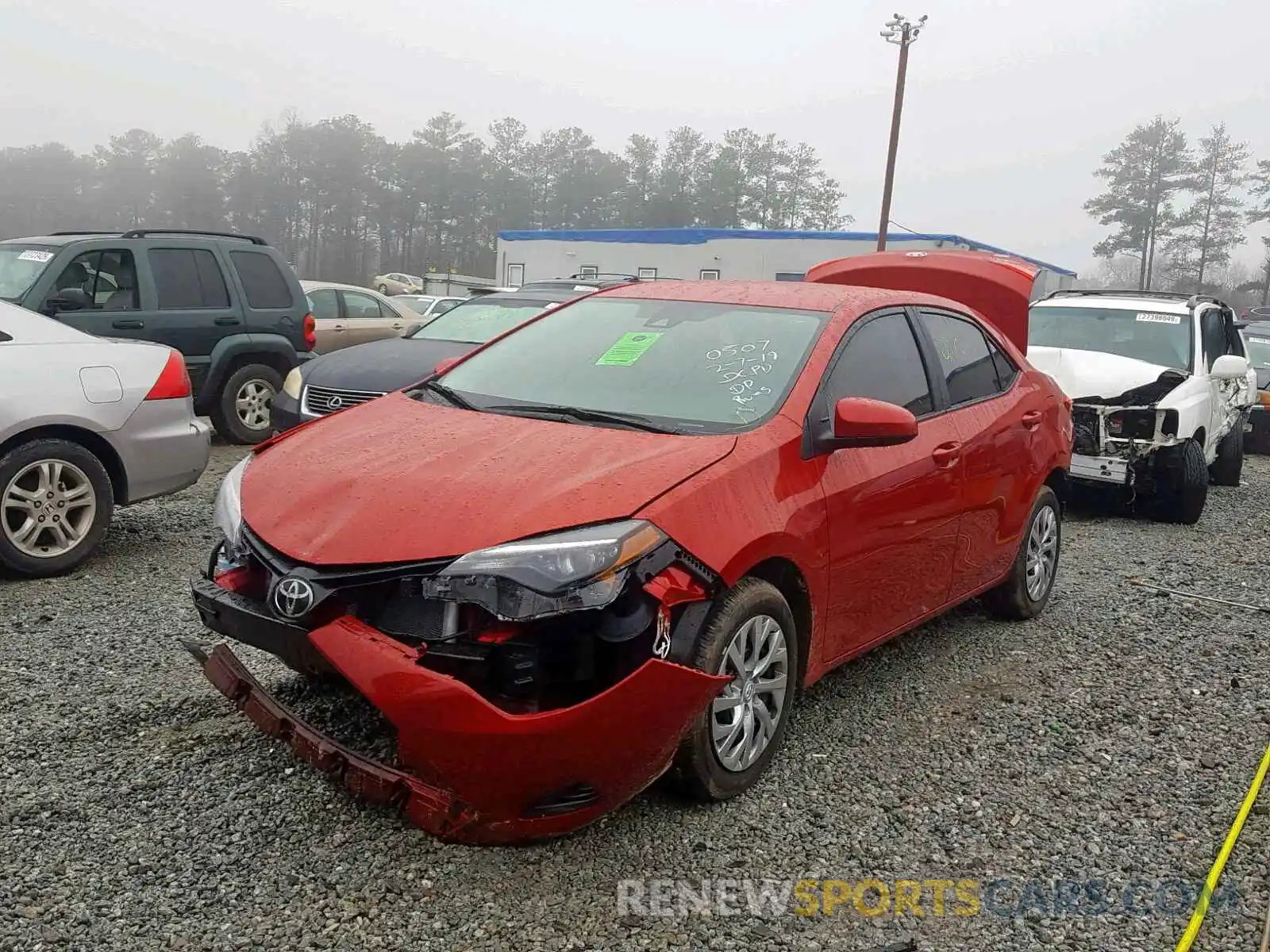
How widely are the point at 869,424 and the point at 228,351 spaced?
25.0 feet

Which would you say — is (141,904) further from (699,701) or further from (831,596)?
(831,596)

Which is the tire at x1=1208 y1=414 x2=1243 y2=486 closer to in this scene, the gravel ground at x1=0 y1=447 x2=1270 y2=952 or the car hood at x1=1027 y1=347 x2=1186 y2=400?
the car hood at x1=1027 y1=347 x2=1186 y2=400

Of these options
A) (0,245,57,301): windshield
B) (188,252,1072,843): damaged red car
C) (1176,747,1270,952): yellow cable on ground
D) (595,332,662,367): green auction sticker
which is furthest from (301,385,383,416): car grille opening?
(1176,747,1270,952): yellow cable on ground

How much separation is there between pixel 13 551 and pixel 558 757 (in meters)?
3.71

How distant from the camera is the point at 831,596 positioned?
3.65 metres

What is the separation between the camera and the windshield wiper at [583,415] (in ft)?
11.5

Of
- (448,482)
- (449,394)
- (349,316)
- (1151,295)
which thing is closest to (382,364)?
(449,394)

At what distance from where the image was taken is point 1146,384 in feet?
27.4

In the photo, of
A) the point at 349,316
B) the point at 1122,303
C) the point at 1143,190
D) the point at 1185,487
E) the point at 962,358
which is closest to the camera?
the point at 962,358

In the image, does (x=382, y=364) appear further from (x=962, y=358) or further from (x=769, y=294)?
(x=962, y=358)

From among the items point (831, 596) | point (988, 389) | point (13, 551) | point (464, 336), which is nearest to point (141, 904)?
point (831, 596)

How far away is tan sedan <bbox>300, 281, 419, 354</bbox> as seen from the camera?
14.9m

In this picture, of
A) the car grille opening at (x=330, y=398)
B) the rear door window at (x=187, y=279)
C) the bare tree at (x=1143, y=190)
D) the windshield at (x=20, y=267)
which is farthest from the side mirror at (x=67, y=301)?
the bare tree at (x=1143, y=190)

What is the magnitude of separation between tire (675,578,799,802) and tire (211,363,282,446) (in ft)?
24.5
